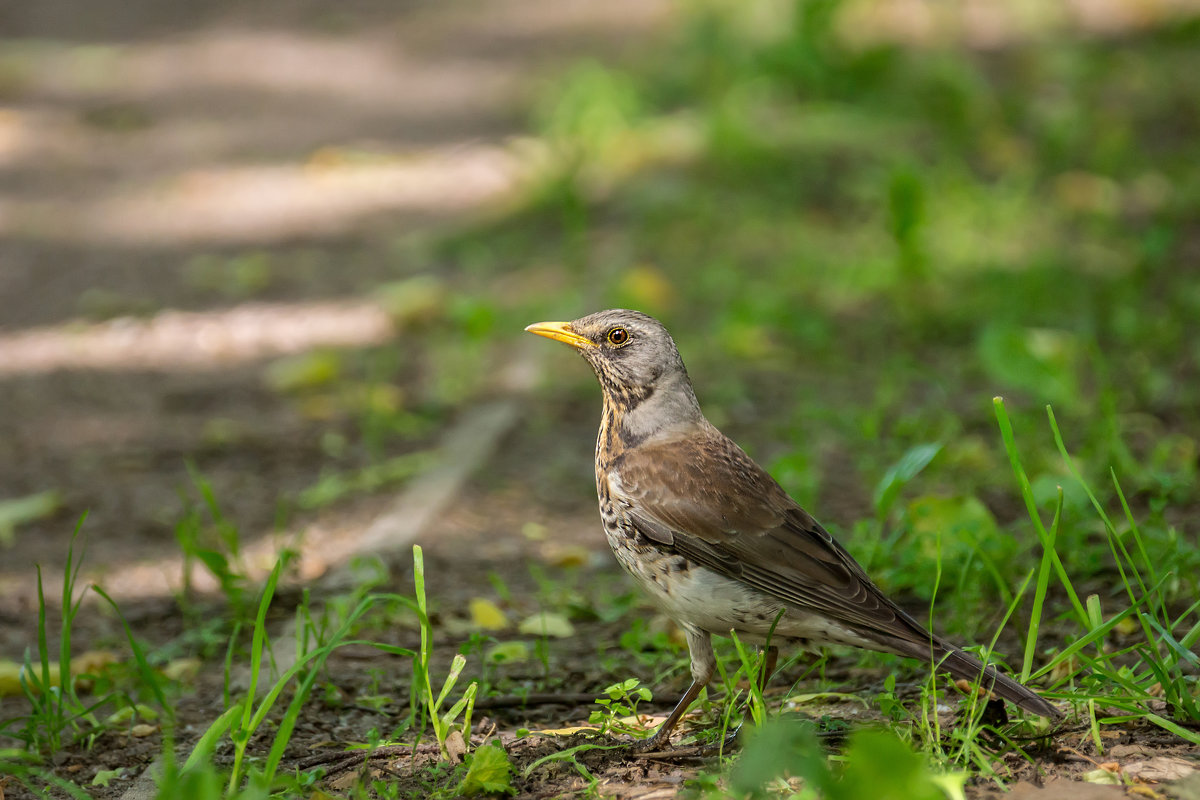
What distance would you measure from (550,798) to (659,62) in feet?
33.9

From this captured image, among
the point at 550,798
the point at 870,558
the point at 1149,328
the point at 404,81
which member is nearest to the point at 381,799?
the point at 550,798

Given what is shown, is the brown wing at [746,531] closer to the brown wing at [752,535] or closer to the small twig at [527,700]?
the brown wing at [752,535]

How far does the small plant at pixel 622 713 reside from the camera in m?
3.29

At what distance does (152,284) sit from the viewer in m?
8.69

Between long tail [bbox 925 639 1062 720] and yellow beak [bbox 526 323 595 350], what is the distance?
1.53 meters

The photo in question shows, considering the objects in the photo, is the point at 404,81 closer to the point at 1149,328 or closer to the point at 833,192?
the point at 833,192

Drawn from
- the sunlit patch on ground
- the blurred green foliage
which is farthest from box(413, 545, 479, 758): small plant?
the sunlit patch on ground

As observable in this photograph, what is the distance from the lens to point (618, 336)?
404cm

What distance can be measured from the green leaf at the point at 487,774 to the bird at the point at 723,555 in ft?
1.42

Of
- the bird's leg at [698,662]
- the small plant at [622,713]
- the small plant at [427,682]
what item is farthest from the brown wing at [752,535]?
the small plant at [427,682]

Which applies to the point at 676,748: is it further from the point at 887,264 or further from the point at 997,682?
the point at 887,264

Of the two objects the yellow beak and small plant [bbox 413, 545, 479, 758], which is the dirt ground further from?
the yellow beak

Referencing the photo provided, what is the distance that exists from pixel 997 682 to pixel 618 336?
1.61m

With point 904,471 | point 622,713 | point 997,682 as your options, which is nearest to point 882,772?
point 997,682
